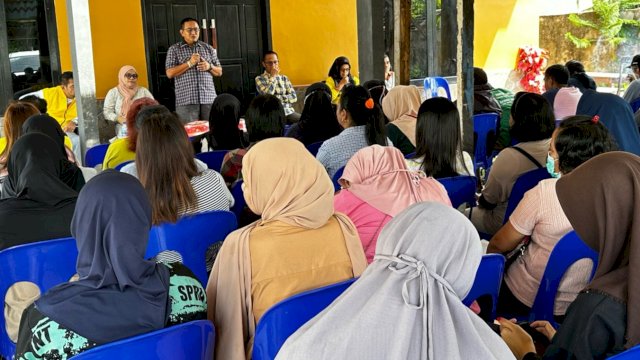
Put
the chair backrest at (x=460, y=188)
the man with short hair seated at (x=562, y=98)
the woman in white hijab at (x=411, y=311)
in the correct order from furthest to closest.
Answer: the man with short hair seated at (x=562, y=98) < the chair backrest at (x=460, y=188) < the woman in white hijab at (x=411, y=311)

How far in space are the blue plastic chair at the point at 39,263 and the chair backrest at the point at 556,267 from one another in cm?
184

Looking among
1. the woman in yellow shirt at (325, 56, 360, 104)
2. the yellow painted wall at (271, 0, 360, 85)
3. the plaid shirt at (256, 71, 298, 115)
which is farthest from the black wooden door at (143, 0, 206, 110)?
the woman in yellow shirt at (325, 56, 360, 104)

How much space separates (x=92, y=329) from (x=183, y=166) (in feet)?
4.49

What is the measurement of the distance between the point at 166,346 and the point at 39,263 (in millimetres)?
1110

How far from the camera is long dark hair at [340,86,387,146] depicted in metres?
4.51

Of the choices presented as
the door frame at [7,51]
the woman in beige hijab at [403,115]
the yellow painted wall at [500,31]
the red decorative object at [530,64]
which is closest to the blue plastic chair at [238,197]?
the woman in beige hijab at [403,115]

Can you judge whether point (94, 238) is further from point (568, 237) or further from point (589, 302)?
point (568, 237)

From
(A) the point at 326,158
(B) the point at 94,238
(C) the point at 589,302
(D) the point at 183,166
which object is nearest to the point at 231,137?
(A) the point at 326,158

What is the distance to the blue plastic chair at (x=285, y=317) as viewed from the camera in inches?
76.6

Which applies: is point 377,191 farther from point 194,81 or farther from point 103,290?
point 194,81

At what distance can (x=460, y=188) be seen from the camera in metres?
3.78

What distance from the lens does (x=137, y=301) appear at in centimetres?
195

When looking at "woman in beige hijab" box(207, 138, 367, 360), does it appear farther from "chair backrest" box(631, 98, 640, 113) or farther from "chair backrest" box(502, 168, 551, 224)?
"chair backrest" box(631, 98, 640, 113)

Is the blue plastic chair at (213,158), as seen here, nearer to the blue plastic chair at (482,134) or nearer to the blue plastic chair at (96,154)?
the blue plastic chair at (96,154)
